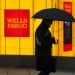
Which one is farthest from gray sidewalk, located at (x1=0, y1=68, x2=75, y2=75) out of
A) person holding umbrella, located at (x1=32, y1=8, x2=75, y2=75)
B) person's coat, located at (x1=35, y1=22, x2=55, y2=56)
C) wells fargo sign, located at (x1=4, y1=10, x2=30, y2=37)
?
person's coat, located at (x1=35, y1=22, x2=55, y2=56)

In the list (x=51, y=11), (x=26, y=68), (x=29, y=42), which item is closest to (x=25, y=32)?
(x=29, y=42)

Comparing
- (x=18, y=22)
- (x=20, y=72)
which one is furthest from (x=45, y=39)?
(x=18, y=22)

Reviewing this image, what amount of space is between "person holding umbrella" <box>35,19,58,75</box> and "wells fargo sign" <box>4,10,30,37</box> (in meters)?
4.22

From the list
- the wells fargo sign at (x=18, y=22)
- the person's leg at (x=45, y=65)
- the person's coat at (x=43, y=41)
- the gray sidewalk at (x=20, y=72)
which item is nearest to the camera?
the person's coat at (x=43, y=41)

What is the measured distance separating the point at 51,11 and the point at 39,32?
65cm

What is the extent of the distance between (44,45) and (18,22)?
451cm

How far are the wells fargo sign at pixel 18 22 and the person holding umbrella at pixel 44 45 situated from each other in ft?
13.8

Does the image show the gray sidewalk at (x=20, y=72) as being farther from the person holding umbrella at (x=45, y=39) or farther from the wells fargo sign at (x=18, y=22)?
the person holding umbrella at (x=45, y=39)

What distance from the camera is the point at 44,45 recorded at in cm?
735

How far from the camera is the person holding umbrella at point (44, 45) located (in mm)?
7363

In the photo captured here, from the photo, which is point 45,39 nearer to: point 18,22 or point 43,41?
point 43,41

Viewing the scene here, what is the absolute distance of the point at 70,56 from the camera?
38.4 feet

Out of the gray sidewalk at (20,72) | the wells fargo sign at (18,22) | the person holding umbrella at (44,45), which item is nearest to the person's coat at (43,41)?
the person holding umbrella at (44,45)

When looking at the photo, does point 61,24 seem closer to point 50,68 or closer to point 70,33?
point 70,33
